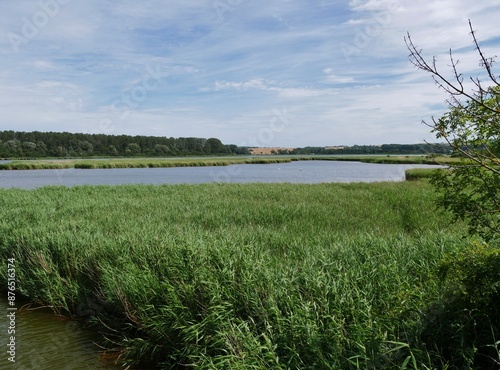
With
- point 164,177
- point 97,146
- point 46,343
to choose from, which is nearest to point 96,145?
point 97,146

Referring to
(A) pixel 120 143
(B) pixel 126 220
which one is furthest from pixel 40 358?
(A) pixel 120 143

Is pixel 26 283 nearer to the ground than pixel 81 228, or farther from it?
nearer to the ground

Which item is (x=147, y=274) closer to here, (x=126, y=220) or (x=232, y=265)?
(x=232, y=265)

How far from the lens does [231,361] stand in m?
5.25

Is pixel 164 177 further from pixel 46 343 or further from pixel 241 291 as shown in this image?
pixel 241 291

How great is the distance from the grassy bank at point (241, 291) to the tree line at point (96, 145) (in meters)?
81.6

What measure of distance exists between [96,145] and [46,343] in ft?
375

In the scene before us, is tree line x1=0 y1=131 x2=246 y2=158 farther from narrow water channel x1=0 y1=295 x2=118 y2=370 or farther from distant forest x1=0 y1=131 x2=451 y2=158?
narrow water channel x1=0 y1=295 x2=118 y2=370

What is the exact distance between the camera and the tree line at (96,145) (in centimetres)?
10338

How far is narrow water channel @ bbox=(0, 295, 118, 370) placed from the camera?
663 cm

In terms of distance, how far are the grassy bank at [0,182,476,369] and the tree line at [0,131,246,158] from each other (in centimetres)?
8160

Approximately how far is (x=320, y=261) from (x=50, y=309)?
19.9 feet

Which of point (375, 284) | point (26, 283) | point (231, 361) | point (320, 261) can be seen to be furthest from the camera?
point (26, 283)

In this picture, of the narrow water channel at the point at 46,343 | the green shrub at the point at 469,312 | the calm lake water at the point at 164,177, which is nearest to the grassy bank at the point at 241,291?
the green shrub at the point at 469,312
